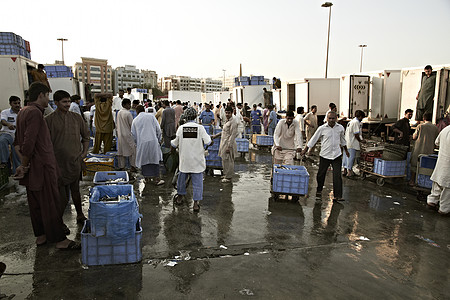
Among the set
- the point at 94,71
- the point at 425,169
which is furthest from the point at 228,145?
the point at 94,71

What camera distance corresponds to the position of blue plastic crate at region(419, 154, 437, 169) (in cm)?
665

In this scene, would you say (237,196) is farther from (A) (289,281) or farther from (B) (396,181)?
(B) (396,181)

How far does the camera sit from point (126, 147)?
7934mm

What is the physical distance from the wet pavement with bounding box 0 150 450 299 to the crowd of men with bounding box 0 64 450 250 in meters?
0.50

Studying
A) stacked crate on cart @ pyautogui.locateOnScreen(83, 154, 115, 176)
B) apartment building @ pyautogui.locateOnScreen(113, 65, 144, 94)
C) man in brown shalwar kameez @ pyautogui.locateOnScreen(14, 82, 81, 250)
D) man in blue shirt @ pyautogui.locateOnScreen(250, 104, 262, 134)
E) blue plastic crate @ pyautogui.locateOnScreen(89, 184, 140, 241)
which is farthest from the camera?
apartment building @ pyautogui.locateOnScreen(113, 65, 144, 94)

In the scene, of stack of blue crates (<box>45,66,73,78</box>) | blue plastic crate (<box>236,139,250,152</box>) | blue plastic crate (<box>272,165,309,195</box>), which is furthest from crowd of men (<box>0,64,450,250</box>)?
stack of blue crates (<box>45,66,73,78</box>)

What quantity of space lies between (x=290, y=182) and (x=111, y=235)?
3740mm

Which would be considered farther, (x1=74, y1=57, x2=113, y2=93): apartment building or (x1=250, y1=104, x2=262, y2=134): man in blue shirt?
(x1=74, y1=57, x2=113, y2=93): apartment building

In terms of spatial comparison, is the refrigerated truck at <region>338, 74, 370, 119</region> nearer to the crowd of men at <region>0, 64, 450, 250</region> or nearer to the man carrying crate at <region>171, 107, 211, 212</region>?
the crowd of men at <region>0, 64, 450, 250</region>

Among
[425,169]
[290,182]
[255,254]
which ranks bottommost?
[255,254]

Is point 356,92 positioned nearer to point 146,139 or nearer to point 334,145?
point 334,145

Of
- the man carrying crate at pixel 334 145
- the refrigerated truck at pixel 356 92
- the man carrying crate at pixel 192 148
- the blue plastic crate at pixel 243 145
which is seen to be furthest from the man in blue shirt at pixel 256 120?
the man carrying crate at pixel 192 148

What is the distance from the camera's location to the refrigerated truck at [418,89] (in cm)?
891

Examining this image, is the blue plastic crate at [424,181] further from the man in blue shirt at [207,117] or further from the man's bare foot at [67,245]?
the man in blue shirt at [207,117]
